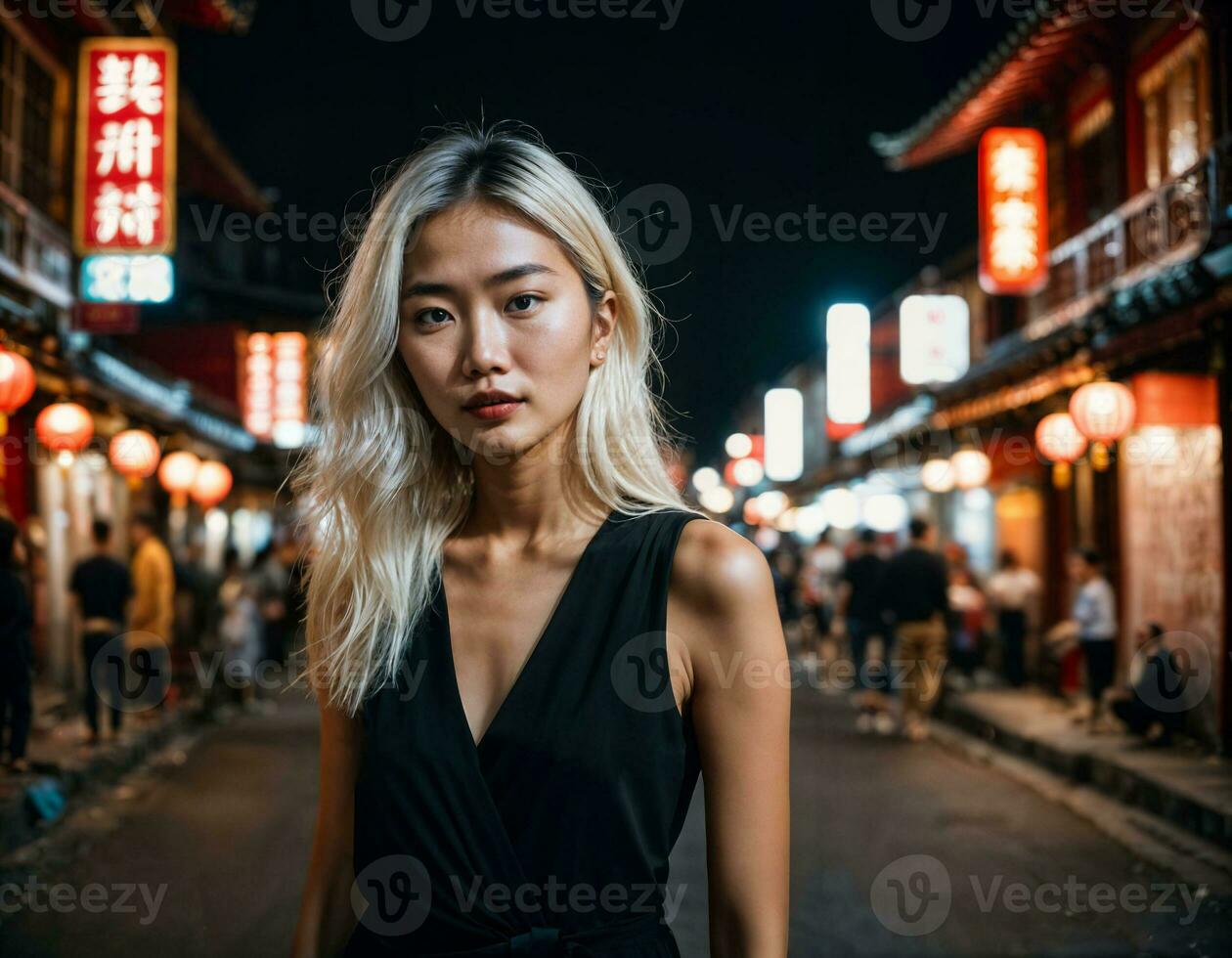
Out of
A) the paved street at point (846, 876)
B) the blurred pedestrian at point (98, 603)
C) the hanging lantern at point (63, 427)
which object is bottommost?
the paved street at point (846, 876)

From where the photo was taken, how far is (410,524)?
7.38 ft

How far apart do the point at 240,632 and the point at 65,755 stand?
16.7 feet

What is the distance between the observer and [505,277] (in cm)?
198

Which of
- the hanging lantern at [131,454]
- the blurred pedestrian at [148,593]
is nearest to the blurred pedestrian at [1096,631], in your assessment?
the blurred pedestrian at [148,593]

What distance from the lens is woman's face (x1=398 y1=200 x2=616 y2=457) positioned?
1.99 m

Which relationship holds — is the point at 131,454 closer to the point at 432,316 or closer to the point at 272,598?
the point at 272,598

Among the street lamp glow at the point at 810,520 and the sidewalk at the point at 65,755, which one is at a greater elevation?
the street lamp glow at the point at 810,520

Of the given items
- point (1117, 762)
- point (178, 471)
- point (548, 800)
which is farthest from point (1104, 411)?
point (178, 471)

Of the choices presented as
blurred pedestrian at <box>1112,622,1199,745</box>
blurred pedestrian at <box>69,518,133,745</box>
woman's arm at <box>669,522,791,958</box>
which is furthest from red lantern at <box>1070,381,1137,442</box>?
woman's arm at <box>669,522,791,958</box>

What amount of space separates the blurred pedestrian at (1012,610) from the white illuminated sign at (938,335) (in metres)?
6.01

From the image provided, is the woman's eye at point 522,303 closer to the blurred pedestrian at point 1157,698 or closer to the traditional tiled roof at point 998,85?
the blurred pedestrian at point 1157,698

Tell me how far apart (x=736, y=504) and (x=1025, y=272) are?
38.7 m

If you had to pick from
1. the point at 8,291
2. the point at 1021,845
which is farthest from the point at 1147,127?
the point at 8,291

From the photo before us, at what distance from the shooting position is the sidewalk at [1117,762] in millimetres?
8828
